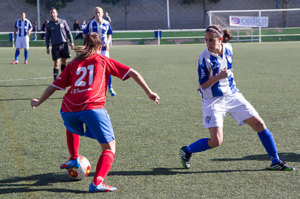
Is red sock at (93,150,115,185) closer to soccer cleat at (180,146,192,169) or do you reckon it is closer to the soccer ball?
the soccer ball

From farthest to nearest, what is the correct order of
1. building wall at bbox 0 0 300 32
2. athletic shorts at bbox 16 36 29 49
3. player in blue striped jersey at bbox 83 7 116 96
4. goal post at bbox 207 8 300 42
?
building wall at bbox 0 0 300 32, goal post at bbox 207 8 300 42, athletic shorts at bbox 16 36 29 49, player in blue striped jersey at bbox 83 7 116 96

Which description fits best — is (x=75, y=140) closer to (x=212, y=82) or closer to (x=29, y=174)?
(x=29, y=174)

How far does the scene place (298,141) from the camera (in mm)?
6129

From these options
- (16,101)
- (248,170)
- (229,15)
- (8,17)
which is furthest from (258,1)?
(248,170)

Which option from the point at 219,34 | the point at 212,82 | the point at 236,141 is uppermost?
the point at 219,34

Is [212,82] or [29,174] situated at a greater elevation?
[212,82]

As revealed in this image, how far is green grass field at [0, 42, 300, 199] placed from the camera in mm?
4441

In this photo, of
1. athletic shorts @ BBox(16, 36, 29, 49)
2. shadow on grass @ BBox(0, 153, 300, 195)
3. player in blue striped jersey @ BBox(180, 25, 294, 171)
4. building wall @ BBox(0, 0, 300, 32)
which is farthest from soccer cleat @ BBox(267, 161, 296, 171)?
building wall @ BBox(0, 0, 300, 32)

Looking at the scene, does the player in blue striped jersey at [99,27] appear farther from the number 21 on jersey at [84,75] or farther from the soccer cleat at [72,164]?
the number 21 on jersey at [84,75]

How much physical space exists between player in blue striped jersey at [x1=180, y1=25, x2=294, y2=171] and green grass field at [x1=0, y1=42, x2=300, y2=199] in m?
0.36

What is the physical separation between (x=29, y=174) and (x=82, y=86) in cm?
131

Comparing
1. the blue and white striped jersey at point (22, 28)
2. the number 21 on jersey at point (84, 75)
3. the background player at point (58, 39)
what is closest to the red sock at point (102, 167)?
the number 21 on jersey at point (84, 75)

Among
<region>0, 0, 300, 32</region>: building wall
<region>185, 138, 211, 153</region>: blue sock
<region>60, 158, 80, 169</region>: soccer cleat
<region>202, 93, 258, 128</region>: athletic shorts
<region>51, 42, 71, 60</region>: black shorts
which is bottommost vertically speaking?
<region>60, 158, 80, 169</region>: soccer cleat

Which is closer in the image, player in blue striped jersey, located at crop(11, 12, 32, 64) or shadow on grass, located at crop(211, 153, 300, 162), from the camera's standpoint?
shadow on grass, located at crop(211, 153, 300, 162)
